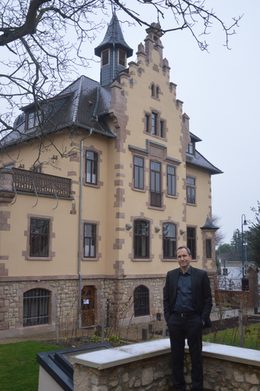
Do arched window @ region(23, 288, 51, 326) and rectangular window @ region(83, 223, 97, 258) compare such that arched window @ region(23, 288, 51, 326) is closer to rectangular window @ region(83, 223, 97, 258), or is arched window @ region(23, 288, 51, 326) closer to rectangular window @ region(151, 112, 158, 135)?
rectangular window @ region(83, 223, 97, 258)

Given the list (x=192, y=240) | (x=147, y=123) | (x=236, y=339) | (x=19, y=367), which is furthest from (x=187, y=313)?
(x=192, y=240)

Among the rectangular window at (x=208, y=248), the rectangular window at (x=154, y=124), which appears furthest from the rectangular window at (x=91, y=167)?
the rectangular window at (x=208, y=248)

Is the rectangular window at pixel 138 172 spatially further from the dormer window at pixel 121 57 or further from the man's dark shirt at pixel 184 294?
the man's dark shirt at pixel 184 294

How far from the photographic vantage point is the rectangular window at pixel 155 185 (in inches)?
958

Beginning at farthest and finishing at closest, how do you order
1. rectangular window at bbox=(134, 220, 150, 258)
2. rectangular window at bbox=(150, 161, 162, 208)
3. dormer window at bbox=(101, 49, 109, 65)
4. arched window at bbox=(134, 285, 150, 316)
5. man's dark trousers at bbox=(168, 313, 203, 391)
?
dormer window at bbox=(101, 49, 109, 65), rectangular window at bbox=(150, 161, 162, 208), rectangular window at bbox=(134, 220, 150, 258), arched window at bbox=(134, 285, 150, 316), man's dark trousers at bbox=(168, 313, 203, 391)

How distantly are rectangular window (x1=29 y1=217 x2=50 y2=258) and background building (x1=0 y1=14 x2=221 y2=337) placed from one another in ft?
0.15

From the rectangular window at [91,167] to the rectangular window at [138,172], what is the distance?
7.74 feet

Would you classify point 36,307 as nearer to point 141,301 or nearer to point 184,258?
point 141,301

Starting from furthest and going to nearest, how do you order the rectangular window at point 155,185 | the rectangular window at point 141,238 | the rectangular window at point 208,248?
the rectangular window at point 208,248, the rectangular window at point 155,185, the rectangular window at point 141,238

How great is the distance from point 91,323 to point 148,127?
11169mm

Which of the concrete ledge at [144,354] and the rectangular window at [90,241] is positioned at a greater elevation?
the rectangular window at [90,241]

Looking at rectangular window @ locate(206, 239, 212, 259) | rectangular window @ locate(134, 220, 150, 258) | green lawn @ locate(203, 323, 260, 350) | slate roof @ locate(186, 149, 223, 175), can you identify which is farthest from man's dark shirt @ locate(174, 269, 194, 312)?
rectangular window @ locate(206, 239, 212, 259)

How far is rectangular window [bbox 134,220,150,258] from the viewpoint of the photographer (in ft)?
75.7

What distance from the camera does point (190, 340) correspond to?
6.04m
